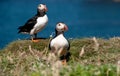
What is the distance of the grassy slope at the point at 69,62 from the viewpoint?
878 cm

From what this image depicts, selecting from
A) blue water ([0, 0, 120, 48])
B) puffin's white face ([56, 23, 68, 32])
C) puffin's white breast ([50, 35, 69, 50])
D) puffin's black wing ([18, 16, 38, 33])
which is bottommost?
blue water ([0, 0, 120, 48])

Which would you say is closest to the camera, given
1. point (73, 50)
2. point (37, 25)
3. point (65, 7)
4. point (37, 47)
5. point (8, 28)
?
point (73, 50)

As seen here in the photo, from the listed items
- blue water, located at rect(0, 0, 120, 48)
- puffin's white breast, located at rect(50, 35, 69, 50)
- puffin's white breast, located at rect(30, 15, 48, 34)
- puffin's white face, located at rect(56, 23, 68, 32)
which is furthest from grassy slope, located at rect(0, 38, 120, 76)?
blue water, located at rect(0, 0, 120, 48)

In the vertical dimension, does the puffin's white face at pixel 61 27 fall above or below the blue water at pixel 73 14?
above

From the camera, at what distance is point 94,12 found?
8044 cm

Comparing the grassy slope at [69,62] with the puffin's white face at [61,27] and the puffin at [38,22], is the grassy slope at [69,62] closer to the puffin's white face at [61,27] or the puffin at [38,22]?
the puffin's white face at [61,27]

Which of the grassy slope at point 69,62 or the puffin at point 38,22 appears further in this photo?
the puffin at point 38,22

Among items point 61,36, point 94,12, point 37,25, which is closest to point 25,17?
point 94,12

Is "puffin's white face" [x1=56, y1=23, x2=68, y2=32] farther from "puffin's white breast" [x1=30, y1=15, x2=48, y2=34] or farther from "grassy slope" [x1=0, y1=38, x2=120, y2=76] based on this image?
"puffin's white breast" [x1=30, y1=15, x2=48, y2=34]

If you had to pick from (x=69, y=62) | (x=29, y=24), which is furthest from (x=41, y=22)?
(x=69, y=62)

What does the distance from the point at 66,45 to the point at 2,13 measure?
6188cm

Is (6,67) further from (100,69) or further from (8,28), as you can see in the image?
(8,28)

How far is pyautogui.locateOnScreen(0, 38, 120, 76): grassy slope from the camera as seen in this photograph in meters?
8.78

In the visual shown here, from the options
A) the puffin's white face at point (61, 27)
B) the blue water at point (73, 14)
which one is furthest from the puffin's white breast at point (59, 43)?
the blue water at point (73, 14)
